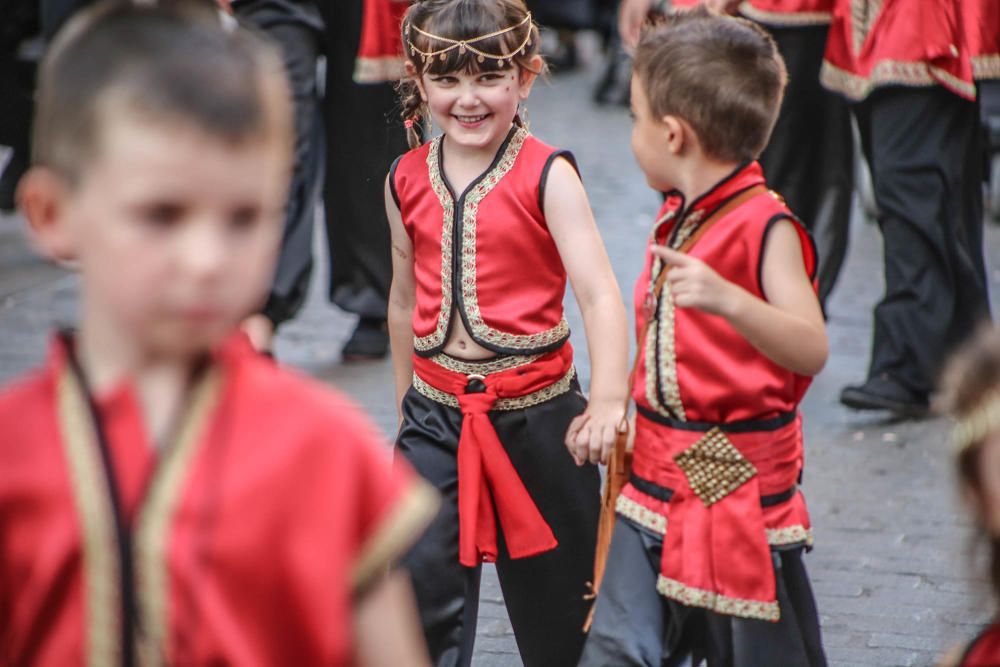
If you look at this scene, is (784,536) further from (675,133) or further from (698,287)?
(675,133)

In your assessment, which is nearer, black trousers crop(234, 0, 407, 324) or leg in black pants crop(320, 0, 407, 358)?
black trousers crop(234, 0, 407, 324)

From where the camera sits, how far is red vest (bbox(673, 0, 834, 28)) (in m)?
5.68

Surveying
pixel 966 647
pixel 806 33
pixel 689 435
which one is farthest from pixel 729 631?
pixel 806 33

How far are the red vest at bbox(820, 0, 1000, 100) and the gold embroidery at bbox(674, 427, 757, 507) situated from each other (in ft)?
9.01

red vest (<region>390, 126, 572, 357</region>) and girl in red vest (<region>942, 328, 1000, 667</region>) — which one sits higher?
girl in red vest (<region>942, 328, 1000, 667</region>)

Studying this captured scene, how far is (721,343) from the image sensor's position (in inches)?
113

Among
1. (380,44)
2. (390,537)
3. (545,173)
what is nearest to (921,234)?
(380,44)

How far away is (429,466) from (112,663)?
1.69 metres

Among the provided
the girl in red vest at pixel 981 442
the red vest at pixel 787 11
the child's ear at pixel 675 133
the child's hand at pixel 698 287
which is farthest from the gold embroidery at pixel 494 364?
the red vest at pixel 787 11

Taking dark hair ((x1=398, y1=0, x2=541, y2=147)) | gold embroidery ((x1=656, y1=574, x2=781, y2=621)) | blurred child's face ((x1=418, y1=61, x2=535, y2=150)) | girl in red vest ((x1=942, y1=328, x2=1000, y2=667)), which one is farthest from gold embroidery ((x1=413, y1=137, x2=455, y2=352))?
girl in red vest ((x1=942, y1=328, x2=1000, y2=667))

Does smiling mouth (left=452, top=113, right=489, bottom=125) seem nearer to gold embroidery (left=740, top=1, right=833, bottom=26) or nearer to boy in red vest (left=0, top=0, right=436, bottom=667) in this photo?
boy in red vest (left=0, top=0, right=436, bottom=667)

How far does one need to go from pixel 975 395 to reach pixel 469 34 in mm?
1733

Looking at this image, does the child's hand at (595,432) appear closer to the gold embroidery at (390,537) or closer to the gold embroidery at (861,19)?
the gold embroidery at (390,537)

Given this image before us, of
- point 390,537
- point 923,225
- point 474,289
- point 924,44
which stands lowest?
point 923,225
